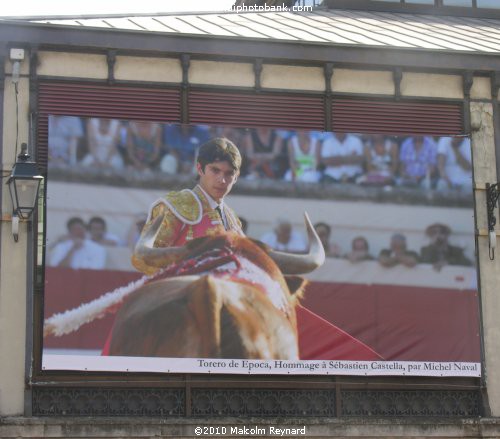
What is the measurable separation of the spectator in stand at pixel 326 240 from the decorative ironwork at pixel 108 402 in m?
2.90

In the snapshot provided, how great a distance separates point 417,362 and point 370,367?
0.72 m

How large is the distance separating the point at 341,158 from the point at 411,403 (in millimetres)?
3666

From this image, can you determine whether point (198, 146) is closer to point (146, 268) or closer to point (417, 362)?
point (146, 268)

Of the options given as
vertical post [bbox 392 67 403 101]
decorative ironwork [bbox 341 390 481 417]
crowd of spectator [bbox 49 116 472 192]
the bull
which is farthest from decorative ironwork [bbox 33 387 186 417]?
vertical post [bbox 392 67 403 101]

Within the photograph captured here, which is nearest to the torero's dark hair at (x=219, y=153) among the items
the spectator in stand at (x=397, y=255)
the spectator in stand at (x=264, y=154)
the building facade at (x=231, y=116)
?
the spectator in stand at (x=264, y=154)

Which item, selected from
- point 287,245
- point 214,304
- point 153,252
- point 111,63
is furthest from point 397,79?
point 153,252

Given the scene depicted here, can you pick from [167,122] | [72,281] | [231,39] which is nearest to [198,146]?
[167,122]

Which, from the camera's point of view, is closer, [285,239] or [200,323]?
[200,323]

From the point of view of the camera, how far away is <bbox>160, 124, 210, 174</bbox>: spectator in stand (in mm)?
15383

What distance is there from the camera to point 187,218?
1523 centimetres

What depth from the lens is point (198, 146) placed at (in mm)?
15469

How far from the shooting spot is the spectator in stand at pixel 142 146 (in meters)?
15.3

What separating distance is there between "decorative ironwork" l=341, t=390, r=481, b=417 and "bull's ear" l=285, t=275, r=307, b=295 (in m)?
1.56

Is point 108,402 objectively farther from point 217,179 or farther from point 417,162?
point 417,162
